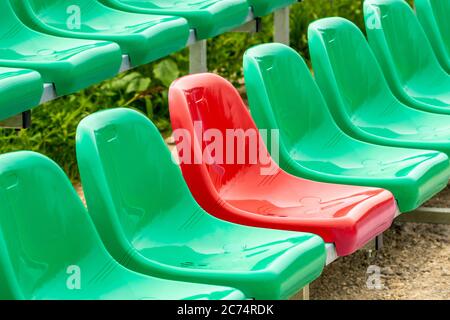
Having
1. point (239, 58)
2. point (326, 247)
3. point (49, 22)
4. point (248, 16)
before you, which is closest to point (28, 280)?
point (326, 247)

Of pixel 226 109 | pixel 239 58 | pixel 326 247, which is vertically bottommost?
pixel 239 58

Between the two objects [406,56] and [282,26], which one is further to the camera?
[282,26]

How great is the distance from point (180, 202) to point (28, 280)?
0.63 metres

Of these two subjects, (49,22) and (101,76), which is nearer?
(101,76)

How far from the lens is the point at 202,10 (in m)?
4.26

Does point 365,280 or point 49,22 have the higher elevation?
point 49,22

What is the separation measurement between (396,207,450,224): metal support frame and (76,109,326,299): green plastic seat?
1.36m

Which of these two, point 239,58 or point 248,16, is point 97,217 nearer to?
point 248,16

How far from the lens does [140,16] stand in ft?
14.1

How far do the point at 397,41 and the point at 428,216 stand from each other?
0.70 m

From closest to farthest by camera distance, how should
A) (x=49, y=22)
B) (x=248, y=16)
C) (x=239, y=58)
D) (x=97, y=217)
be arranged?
(x=97, y=217)
(x=49, y=22)
(x=248, y=16)
(x=239, y=58)

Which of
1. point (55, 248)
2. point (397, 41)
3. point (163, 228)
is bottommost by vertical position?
point (397, 41)

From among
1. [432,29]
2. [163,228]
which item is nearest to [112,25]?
[432,29]

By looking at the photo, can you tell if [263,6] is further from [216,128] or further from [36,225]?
[36,225]
